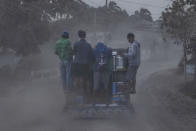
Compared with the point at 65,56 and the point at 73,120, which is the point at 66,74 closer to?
the point at 65,56

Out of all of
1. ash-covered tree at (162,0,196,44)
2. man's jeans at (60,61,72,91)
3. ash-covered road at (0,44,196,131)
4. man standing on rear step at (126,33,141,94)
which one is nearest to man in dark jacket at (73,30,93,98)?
man's jeans at (60,61,72,91)

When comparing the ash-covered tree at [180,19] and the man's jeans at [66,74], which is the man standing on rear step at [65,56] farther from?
the ash-covered tree at [180,19]

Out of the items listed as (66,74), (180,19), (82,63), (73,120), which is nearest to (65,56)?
(66,74)

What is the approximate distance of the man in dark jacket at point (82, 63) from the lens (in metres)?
9.75

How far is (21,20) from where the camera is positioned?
22641 millimetres

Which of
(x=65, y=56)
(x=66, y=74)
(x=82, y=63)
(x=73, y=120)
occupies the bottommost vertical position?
(x=73, y=120)

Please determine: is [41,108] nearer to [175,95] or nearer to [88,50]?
[88,50]

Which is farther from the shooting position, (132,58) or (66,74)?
(66,74)

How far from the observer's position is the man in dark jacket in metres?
9.75

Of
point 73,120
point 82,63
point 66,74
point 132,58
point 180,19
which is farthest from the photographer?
point 180,19

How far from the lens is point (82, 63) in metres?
9.70

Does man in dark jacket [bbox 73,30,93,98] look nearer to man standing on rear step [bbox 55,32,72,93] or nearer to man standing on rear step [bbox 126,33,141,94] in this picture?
man standing on rear step [bbox 55,32,72,93]

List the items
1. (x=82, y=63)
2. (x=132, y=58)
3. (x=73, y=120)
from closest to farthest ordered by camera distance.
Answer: (x=82, y=63) < (x=73, y=120) < (x=132, y=58)

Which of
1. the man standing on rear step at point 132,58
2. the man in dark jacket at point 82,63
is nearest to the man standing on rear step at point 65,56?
the man in dark jacket at point 82,63
